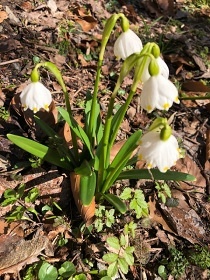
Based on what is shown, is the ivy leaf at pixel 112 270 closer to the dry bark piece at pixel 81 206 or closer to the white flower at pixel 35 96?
the dry bark piece at pixel 81 206

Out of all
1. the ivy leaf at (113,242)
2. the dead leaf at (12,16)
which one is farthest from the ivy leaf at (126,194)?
the dead leaf at (12,16)

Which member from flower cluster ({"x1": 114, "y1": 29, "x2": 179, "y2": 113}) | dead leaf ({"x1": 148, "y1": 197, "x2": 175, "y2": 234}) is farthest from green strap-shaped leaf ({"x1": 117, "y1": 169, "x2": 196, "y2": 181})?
flower cluster ({"x1": 114, "y1": 29, "x2": 179, "y2": 113})

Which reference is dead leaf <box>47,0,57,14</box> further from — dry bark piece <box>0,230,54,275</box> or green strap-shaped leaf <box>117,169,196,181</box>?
dry bark piece <box>0,230,54,275</box>

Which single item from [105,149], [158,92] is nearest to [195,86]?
[105,149]

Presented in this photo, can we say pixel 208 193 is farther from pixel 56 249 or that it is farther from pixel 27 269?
pixel 27 269

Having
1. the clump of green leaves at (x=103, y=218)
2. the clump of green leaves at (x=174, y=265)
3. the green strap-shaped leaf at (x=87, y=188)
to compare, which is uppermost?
the green strap-shaped leaf at (x=87, y=188)

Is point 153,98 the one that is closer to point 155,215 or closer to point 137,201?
point 137,201
